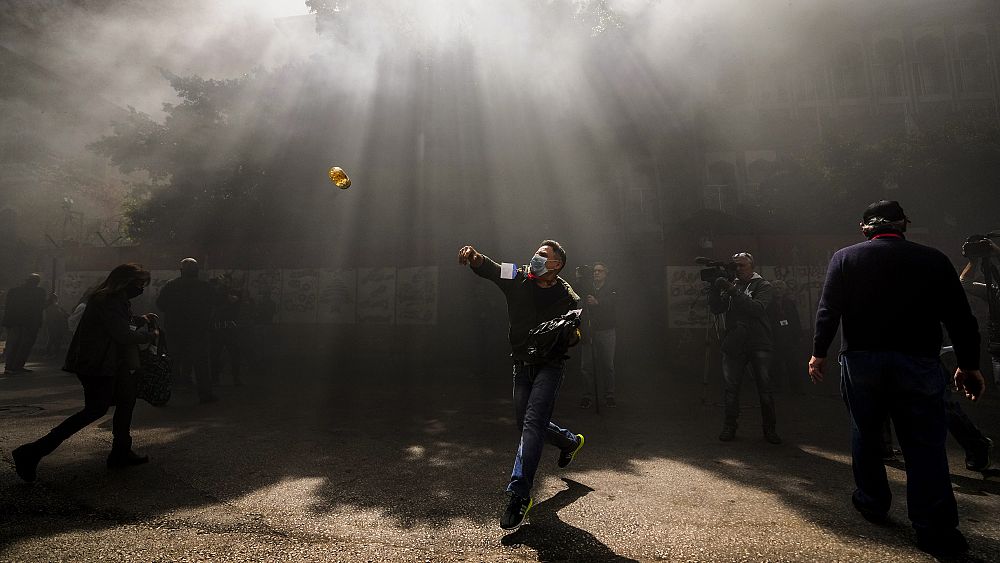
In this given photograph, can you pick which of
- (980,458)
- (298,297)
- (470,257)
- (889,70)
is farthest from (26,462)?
(889,70)

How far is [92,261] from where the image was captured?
13664mm

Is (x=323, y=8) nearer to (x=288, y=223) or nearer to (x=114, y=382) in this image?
(x=288, y=223)

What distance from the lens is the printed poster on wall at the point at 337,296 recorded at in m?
11.3

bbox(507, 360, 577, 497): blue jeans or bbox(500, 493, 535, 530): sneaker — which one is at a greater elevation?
bbox(507, 360, 577, 497): blue jeans

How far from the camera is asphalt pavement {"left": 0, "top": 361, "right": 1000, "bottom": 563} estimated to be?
2090 millimetres

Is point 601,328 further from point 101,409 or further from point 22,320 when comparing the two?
point 22,320

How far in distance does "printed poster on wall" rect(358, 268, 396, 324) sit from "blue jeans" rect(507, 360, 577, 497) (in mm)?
8680

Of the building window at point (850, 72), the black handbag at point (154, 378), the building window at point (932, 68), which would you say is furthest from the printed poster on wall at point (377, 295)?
the building window at point (932, 68)

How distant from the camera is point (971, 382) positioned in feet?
7.39

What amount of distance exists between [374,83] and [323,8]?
348 centimetres

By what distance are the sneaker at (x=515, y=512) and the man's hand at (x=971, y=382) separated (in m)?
2.17

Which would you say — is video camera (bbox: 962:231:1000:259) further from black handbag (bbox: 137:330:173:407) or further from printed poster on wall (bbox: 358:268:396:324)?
printed poster on wall (bbox: 358:268:396:324)

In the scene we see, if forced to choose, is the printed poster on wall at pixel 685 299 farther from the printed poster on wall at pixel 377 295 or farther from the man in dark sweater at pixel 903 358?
the man in dark sweater at pixel 903 358

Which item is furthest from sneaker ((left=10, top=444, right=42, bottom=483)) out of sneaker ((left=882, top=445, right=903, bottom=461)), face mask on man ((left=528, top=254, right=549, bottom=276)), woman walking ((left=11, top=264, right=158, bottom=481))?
sneaker ((left=882, top=445, right=903, bottom=461))
